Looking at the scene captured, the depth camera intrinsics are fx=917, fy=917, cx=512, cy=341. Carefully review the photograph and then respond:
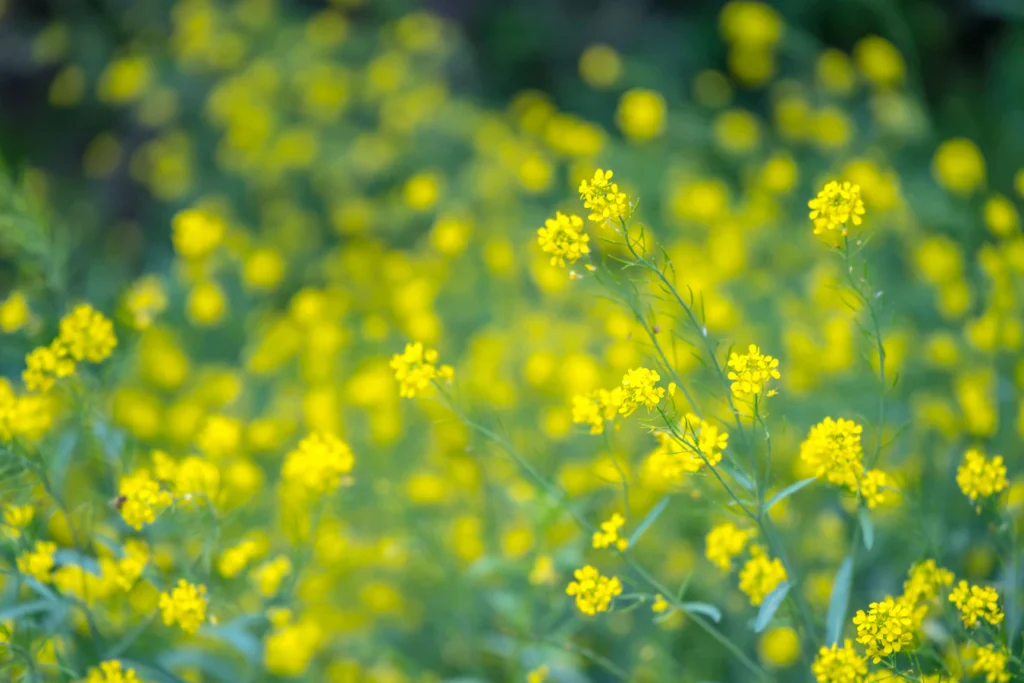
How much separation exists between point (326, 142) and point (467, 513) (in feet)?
7.84

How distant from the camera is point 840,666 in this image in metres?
1.47

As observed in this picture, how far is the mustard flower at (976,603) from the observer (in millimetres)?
1453

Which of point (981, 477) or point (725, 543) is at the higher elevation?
point (981, 477)

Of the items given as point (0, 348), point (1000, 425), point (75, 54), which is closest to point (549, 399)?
point (1000, 425)

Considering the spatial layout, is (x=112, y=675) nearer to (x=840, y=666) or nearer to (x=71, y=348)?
(x=71, y=348)

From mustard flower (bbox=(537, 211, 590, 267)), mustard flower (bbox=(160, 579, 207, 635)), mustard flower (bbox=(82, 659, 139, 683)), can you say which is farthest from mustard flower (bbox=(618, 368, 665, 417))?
mustard flower (bbox=(82, 659, 139, 683))

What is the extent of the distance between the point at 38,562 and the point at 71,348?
0.42 m

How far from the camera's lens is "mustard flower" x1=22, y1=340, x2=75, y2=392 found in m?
1.81

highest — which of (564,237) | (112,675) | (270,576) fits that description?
(564,237)

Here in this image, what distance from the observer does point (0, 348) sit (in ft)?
7.75

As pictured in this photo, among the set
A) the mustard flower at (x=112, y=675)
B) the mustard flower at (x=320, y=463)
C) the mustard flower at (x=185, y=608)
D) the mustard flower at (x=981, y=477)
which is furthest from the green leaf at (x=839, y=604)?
the mustard flower at (x=112, y=675)

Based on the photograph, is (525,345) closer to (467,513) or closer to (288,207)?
(467,513)

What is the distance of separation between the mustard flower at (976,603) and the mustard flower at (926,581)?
0.32 feet

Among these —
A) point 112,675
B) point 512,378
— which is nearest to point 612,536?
point 112,675
